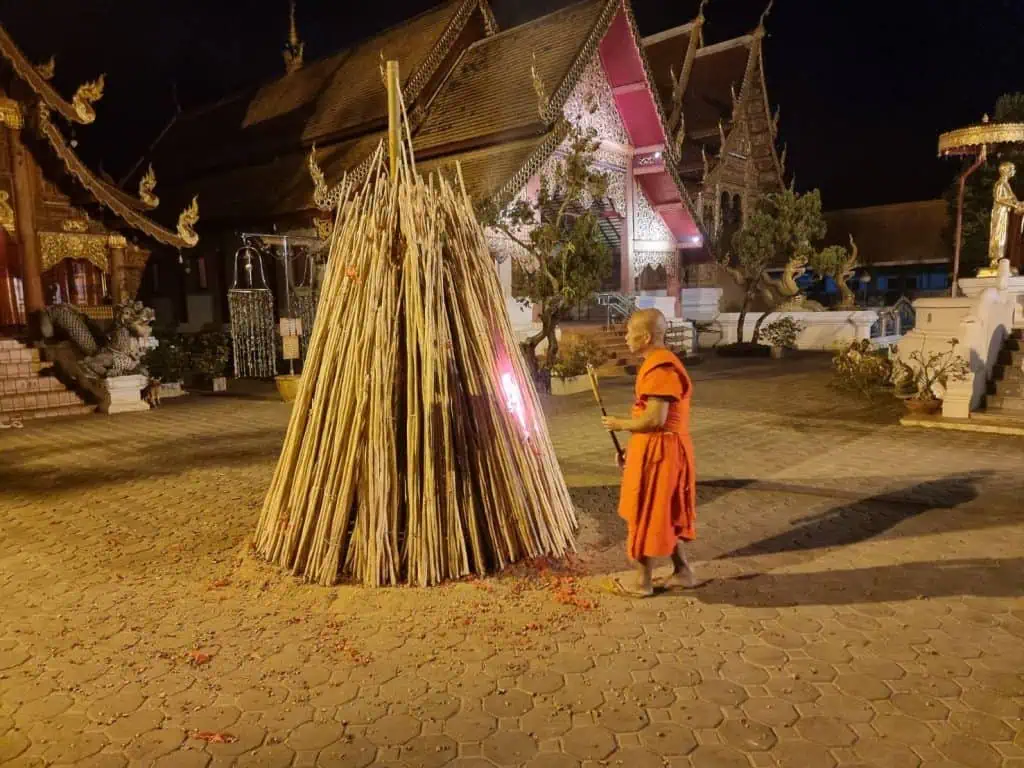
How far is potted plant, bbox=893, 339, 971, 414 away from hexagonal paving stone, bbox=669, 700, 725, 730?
6.99m

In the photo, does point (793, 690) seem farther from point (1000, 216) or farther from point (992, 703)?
point (1000, 216)

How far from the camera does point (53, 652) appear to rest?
3.34 m

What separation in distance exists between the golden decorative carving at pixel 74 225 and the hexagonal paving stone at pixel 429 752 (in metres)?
13.4

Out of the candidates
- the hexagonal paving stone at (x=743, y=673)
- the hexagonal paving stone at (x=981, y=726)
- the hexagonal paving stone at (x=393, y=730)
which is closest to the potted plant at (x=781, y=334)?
the hexagonal paving stone at (x=743, y=673)

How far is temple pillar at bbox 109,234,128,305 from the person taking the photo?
1335 cm

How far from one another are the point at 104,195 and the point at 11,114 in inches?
73.7

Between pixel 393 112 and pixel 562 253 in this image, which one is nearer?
pixel 393 112

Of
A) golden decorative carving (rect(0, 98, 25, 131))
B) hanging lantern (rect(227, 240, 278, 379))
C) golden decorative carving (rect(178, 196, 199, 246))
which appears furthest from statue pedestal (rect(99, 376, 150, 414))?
golden decorative carving (rect(0, 98, 25, 131))

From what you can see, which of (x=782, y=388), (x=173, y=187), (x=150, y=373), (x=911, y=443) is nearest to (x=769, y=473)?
(x=911, y=443)

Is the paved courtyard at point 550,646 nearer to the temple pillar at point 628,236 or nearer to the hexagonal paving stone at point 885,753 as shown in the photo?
the hexagonal paving stone at point 885,753

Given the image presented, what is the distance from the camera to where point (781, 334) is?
17672 mm

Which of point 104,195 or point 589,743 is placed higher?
point 104,195

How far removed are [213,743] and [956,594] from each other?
372 centimetres

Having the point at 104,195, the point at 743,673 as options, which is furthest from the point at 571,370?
the point at 743,673
